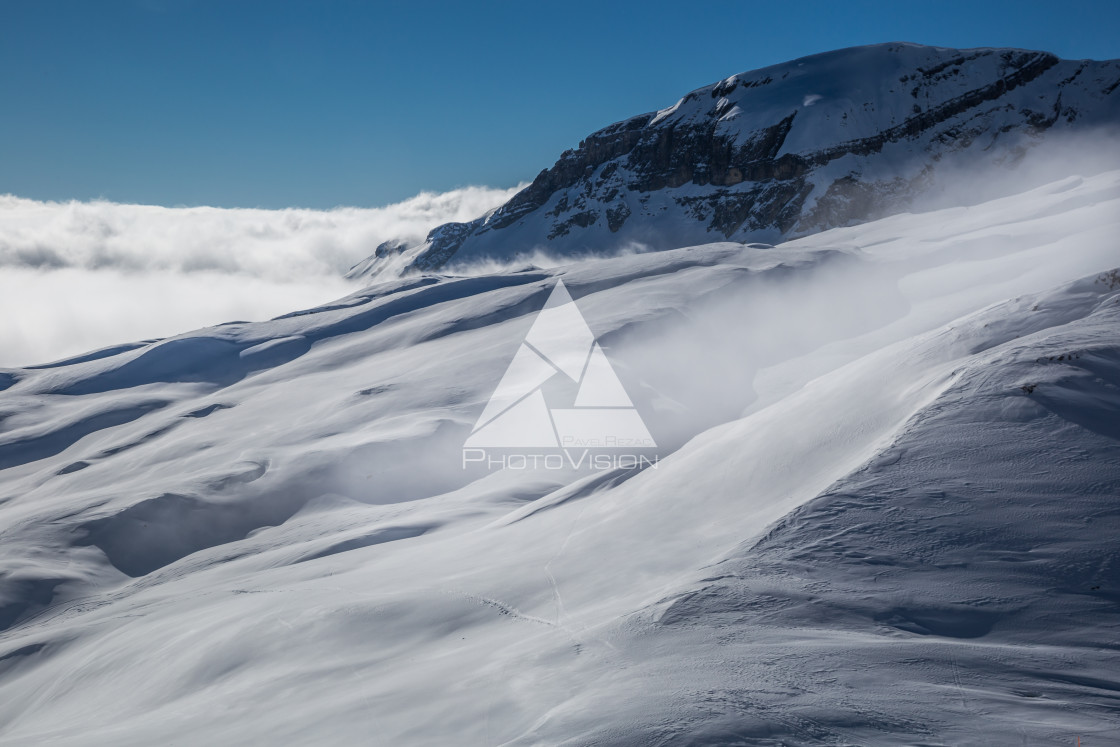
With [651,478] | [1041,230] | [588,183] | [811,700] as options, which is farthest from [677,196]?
[811,700]

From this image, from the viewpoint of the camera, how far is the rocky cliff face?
293 ft

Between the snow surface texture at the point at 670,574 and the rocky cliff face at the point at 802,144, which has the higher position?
the rocky cliff face at the point at 802,144

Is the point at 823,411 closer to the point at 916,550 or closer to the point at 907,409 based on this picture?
the point at 907,409

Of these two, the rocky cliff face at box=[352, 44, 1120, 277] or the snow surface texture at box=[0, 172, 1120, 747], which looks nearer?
the snow surface texture at box=[0, 172, 1120, 747]

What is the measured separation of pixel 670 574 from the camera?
682 centimetres

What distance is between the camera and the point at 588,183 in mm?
121875

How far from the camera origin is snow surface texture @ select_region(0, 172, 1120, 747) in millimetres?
4422

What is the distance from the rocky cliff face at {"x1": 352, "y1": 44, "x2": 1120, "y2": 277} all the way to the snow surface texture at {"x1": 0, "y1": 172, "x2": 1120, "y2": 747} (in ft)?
251

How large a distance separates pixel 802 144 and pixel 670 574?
338ft

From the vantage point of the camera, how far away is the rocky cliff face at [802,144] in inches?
3511

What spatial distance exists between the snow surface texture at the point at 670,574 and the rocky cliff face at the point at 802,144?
76628 millimetres

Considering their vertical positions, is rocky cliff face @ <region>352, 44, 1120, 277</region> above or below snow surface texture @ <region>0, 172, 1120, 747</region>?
above

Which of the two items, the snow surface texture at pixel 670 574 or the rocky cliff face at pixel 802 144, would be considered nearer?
the snow surface texture at pixel 670 574

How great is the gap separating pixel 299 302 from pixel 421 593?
594 feet
